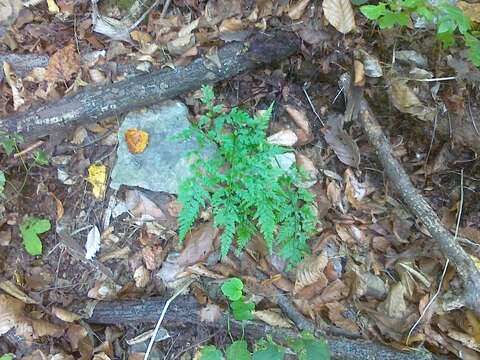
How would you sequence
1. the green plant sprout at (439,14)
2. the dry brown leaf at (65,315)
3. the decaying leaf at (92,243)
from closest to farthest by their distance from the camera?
1. the green plant sprout at (439,14)
2. the dry brown leaf at (65,315)
3. the decaying leaf at (92,243)

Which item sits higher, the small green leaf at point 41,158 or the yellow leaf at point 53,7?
the yellow leaf at point 53,7

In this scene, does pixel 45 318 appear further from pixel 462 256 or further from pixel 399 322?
pixel 462 256

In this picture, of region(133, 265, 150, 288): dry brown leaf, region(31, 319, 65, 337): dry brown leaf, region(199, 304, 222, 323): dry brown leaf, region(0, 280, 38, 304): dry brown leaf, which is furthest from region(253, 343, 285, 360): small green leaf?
region(0, 280, 38, 304): dry brown leaf

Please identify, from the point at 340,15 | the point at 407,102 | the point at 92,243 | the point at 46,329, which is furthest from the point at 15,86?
the point at 407,102

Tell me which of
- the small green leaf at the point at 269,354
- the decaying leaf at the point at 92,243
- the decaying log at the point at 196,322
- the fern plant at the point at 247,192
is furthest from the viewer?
the decaying leaf at the point at 92,243

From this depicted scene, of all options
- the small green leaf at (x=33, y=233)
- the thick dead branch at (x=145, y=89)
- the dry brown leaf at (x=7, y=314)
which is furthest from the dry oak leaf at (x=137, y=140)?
the dry brown leaf at (x=7, y=314)

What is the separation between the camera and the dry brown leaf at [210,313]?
2900 mm

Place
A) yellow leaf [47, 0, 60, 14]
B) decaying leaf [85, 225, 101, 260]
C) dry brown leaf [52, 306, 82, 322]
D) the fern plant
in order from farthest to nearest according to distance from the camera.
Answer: yellow leaf [47, 0, 60, 14] < decaying leaf [85, 225, 101, 260] < dry brown leaf [52, 306, 82, 322] < the fern plant

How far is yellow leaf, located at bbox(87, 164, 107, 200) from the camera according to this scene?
326 centimetres

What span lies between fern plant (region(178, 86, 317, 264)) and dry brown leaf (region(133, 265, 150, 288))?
1.73 ft

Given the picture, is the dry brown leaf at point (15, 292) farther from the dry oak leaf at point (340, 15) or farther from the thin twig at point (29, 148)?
the dry oak leaf at point (340, 15)

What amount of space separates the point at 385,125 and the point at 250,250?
1.16m

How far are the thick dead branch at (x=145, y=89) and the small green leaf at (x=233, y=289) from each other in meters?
1.30

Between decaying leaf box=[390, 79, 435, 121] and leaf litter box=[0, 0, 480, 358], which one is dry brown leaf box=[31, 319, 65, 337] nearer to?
leaf litter box=[0, 0, 480, 358]
